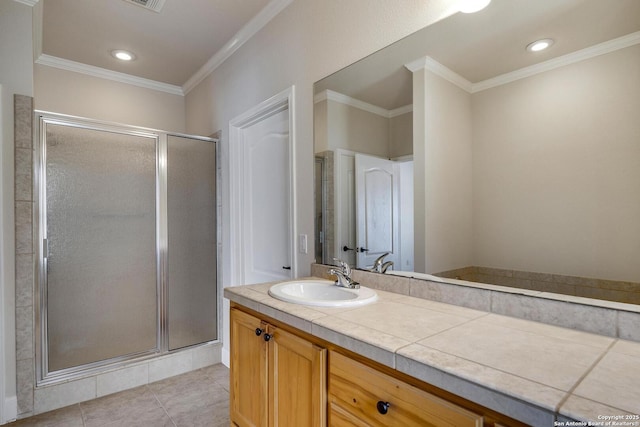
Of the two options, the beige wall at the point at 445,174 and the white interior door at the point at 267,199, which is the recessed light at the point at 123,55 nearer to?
the white interior door at the point at 267,199

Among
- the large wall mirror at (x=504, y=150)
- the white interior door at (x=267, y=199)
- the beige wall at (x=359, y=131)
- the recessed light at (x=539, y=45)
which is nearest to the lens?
the large wall mirror at (x=504, y=150)

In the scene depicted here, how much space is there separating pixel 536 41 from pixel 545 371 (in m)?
1.01

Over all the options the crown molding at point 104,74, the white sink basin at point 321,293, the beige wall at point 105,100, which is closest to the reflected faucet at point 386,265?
the white sink basin at point 321,293

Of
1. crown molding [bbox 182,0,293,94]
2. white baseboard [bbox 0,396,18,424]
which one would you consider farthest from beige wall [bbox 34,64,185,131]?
white baseboard [bbox 0,396,18,424]

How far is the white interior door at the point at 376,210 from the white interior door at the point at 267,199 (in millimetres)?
630

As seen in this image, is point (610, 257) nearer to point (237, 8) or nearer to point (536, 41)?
point (536, 41)

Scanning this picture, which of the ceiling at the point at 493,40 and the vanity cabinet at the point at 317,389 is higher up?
the ceiling at the point at 493,40

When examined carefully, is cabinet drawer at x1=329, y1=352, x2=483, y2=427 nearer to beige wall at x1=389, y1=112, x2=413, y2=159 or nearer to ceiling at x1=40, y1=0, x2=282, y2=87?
beige wall at x1=389, y1=112, x2=413, y2=159

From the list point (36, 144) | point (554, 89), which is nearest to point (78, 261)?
point (36, 144)

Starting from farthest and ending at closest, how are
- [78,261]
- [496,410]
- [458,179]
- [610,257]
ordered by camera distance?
1. [78,261]
2. [458,179]
3. [610,257]
4. [496,410]

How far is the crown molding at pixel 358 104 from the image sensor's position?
4.90 feet

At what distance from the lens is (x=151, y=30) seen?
249 cm

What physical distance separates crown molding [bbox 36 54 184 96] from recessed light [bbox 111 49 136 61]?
38 cm

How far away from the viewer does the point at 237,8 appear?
2.23m
